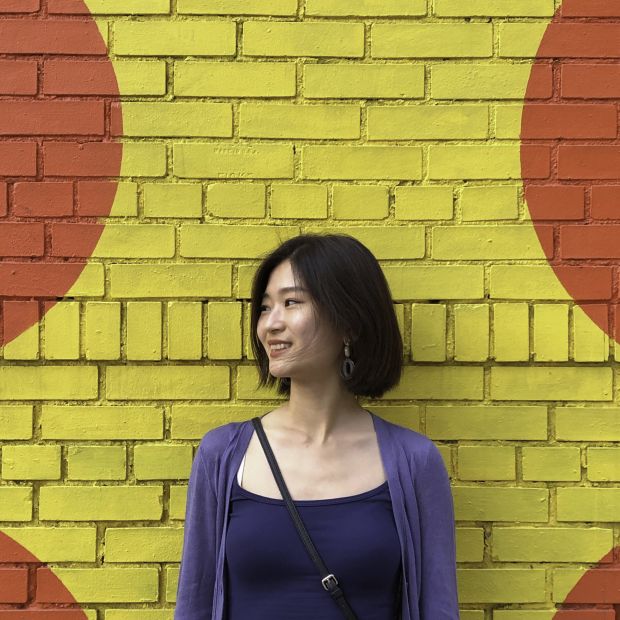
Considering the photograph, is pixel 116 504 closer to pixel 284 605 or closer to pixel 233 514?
pixel 233 514

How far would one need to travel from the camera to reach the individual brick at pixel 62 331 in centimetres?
268

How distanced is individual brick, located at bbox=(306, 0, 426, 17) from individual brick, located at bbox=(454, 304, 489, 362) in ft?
3.24

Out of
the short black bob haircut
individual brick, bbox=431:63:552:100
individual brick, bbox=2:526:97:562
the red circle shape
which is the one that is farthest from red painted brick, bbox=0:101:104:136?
individual brick, bbox=2:526:97:562

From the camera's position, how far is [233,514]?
7.41ft

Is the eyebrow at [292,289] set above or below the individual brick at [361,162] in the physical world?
below

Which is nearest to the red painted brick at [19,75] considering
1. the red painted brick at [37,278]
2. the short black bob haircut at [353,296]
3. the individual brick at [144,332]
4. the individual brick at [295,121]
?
the red painted brick at [37,278]

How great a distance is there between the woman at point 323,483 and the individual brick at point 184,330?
32 cm

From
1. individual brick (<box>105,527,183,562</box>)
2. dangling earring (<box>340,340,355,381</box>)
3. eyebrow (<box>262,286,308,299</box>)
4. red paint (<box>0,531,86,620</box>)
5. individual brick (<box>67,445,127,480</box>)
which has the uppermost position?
eyebrow (<box>262,286,308,299</box>)

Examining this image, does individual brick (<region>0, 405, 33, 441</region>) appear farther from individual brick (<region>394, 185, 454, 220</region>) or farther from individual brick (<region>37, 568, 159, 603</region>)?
individual brick (<region>394, 185, 454, 220</region>)

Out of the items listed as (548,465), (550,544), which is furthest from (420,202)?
(550,544)

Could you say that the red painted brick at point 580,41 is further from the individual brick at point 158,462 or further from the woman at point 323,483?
the individual brick at point 158,462

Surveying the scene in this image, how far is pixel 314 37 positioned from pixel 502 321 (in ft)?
3.63

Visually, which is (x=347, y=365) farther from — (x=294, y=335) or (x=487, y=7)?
(x=487, y=7)

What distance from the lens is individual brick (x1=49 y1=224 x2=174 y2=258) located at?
270 centimetres
